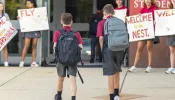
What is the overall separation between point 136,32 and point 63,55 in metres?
4.00

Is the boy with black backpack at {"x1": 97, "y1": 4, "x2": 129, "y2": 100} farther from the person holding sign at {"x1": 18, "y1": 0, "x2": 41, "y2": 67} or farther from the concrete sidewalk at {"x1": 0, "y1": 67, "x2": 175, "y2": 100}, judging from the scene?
the person holding sign at {"x1": 18, "y1": 0, "x2": 41, "y2": 67}

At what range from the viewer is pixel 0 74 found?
1015cm

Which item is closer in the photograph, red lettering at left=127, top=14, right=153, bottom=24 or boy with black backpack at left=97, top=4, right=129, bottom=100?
boy with black backpack at left=97, top=4, right=129, bottom=100

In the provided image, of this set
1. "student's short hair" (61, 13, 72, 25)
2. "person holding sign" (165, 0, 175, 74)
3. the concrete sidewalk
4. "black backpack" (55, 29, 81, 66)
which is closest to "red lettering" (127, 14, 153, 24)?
"person holding sign" (165, 0, 175, 74)

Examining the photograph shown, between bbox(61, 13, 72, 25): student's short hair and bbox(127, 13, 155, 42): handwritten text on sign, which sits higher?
bbox(61, 13, 72, 25): student's short hair

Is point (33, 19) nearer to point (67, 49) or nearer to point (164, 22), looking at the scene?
point (164, 22)

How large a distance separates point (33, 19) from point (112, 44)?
5019 millimetres

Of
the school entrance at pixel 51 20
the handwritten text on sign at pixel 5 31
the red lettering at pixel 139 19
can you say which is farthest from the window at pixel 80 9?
the red lettering at pixel 139 19

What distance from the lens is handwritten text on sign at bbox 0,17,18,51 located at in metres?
11.2

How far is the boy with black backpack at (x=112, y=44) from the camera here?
676 cm

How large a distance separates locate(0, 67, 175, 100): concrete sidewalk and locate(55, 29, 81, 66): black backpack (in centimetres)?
98

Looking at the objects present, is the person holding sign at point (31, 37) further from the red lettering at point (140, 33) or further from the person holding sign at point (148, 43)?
the person holding sign at point (148, 43)

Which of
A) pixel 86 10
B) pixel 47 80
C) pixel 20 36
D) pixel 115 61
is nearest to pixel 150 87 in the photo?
pixel 115 61

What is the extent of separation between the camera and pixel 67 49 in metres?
6.76
